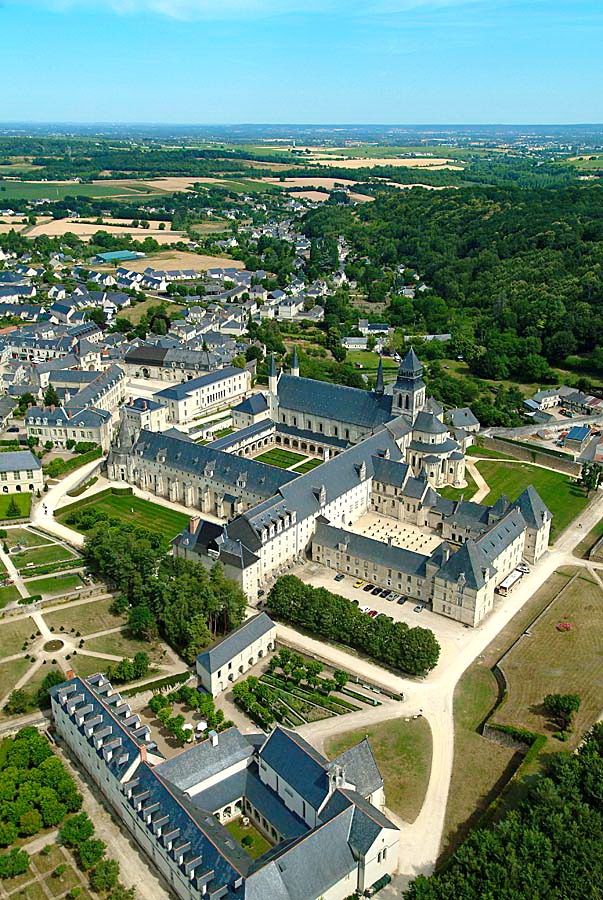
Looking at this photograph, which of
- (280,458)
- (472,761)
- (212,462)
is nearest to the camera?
(472,761)

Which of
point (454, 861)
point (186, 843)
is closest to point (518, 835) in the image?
point (454, 861)

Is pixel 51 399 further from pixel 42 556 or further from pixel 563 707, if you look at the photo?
pixel 563 707

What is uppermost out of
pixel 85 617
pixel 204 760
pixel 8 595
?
pixel 204 760

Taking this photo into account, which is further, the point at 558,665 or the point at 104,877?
the point at 558,665

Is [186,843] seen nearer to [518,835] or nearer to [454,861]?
[454,861]

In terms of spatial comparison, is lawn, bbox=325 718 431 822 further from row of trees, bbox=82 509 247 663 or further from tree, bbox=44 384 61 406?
tree, bbox=44 384 61 406

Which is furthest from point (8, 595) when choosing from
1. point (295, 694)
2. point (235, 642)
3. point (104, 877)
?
point (104, 877)
